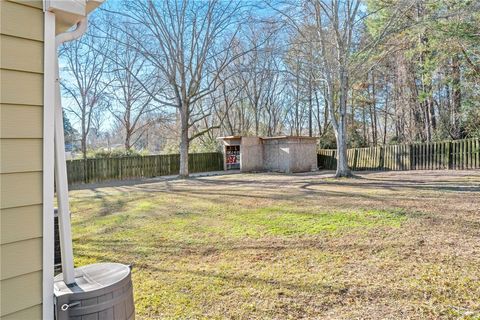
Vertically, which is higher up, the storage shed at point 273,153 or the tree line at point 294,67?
the tree line at point 294,67

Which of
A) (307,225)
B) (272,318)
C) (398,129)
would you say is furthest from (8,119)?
(398,129)

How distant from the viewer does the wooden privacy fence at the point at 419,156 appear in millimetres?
12391

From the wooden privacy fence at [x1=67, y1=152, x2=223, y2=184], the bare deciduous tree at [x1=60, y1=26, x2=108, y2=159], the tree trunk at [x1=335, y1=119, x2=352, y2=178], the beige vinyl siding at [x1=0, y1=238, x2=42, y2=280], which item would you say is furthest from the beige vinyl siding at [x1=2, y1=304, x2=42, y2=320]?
the bare deciduous tree at [x1=60, y1=26, x2=108, y2=159]

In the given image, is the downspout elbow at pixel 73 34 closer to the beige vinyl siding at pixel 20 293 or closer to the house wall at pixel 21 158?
the house wall at pixel 21 158

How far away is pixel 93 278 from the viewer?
5.24 ft

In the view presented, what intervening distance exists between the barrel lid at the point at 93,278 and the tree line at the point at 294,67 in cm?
940

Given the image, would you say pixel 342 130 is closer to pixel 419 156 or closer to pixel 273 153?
pixel 419 156

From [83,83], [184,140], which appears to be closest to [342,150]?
[184,140]

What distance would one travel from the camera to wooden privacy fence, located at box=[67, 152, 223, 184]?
13.0 metres

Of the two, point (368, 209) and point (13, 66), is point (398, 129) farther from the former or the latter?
point (13, 66)

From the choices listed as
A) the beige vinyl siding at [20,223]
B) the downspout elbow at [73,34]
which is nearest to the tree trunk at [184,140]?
the downspout elbow at [73,34]

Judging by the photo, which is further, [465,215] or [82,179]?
[82,179]

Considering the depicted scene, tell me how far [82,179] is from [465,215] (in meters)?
13.1

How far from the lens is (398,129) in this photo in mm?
17984
